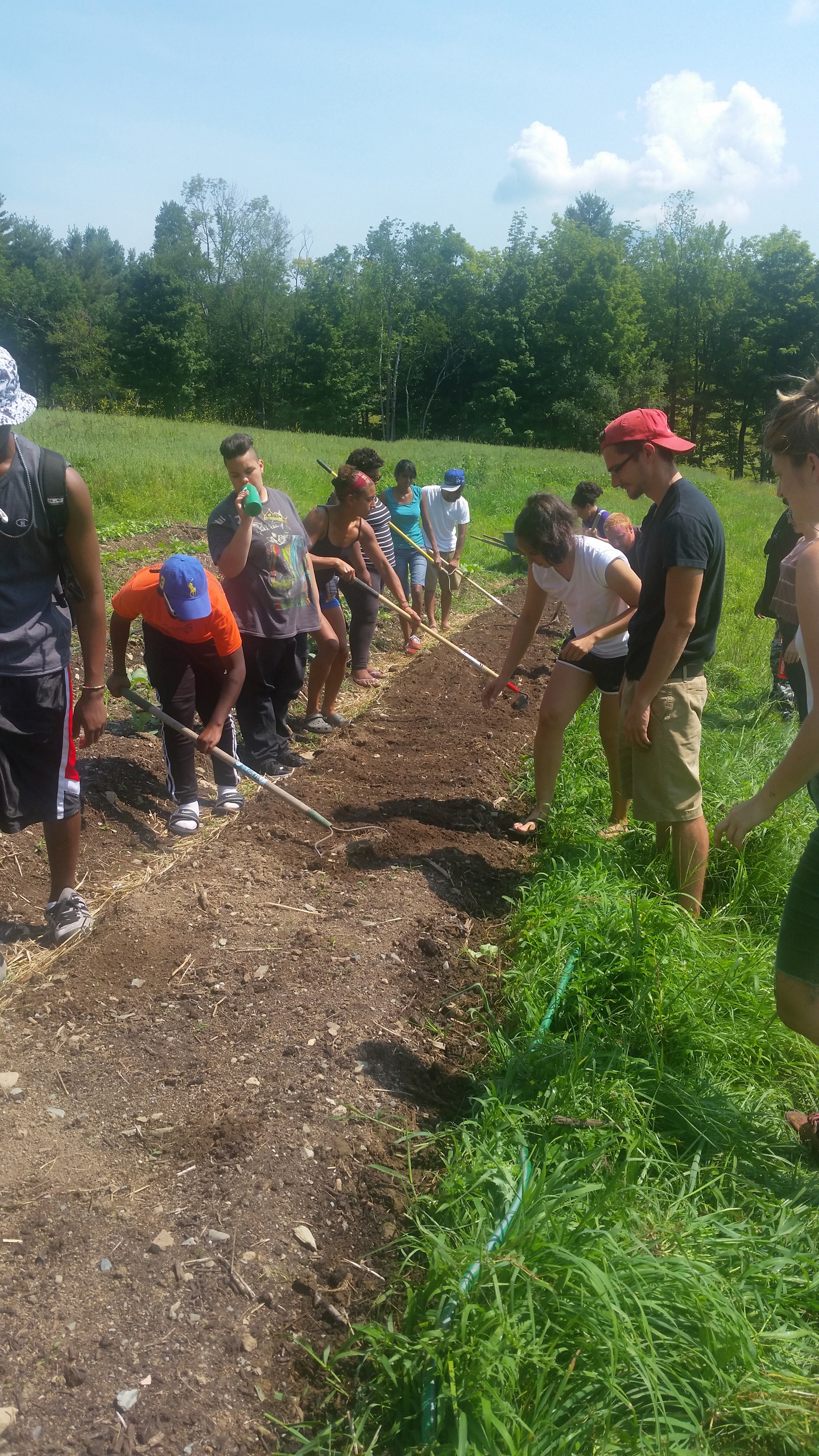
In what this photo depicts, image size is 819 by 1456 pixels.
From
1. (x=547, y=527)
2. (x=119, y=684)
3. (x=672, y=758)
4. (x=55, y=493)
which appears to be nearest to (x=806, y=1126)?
(x=672, y=758)

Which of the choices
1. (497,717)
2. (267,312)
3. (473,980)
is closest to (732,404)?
(267,312)

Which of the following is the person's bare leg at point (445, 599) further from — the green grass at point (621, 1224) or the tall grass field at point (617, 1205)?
the green grass at point (621, 1224)

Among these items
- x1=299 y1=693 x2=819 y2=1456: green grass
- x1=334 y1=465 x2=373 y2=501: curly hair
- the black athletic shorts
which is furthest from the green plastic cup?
the black athletic shorts

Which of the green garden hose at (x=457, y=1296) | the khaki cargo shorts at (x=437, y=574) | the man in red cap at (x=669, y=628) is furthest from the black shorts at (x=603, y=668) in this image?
the khaki cargo shorts at (x=437, y=574)

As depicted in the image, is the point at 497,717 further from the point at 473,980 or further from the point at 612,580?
the point at 473,980

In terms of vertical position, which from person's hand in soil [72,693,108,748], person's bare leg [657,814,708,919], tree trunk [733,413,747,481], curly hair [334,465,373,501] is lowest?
person's bare leg [657,814,708,919]

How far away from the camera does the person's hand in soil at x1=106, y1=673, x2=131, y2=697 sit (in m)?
4.68

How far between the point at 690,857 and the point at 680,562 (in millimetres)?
1204

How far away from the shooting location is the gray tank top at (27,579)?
9.48 ft

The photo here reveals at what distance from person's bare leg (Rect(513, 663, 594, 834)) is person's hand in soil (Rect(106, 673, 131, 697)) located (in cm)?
210

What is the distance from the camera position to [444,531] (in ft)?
33.8

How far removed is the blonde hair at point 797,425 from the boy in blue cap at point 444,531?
777cm

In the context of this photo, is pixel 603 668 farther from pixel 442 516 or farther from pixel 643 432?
pixel 442 516

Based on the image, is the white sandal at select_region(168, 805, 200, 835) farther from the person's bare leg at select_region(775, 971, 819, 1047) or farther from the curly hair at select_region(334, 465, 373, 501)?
the person's bare leg at select_region(775, 971, 819, 1047)
